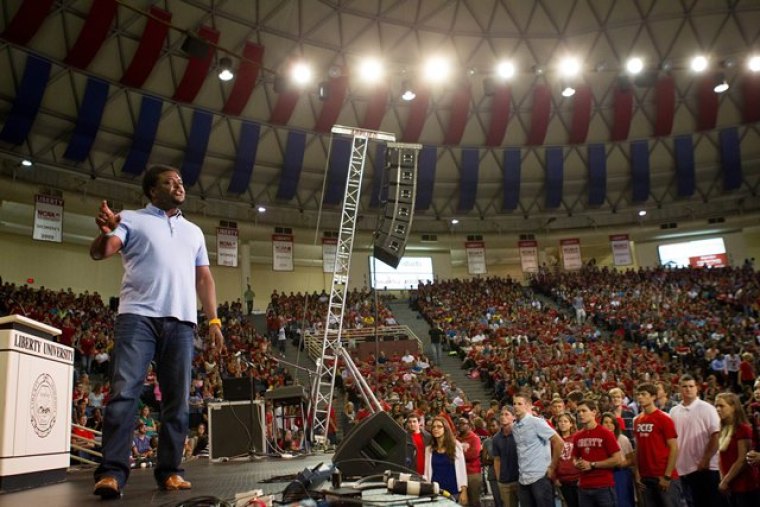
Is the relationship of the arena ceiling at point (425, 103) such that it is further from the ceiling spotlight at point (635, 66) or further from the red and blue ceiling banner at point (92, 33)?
the ceiling spotlight at point (635, 66)

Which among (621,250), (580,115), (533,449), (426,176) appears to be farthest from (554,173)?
(533,449)

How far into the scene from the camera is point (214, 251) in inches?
1003

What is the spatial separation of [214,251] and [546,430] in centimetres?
2155

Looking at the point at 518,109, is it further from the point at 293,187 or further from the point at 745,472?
the point at 745,472

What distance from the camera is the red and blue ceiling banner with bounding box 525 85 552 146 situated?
24422 millimetres

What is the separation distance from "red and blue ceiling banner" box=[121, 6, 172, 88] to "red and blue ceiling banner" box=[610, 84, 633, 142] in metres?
17.4

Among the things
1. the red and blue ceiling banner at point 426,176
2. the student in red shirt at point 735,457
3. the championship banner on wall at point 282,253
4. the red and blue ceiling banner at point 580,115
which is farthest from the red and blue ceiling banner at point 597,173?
the student in red shirt at point 735,457

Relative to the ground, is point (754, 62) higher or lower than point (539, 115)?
lower

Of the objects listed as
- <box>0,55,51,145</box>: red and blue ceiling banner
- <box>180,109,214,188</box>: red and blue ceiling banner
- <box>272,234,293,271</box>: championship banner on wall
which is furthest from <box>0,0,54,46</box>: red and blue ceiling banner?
<box>272,234,293,271</box>: championship banner on wall

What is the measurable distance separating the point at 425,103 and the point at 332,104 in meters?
3.79

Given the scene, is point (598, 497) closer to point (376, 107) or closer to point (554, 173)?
point (376, 107)

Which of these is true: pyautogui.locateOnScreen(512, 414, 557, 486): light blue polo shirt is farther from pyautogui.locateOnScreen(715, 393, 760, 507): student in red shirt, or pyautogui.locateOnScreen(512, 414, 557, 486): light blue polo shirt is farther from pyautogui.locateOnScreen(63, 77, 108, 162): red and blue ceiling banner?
pyautogui.locateOnScreen(63, 77, 108, 162): red and blue ceiling banner

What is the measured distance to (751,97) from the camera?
24547mm

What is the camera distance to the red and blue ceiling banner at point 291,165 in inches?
917
